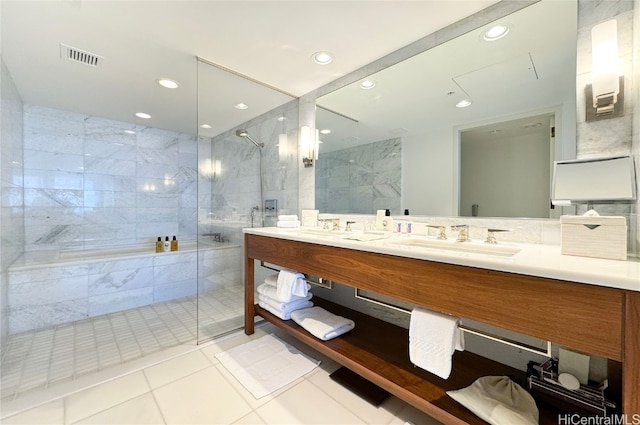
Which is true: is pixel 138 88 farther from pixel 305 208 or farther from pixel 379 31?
pixel 379 31

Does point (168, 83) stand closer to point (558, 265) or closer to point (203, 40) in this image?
point (203, 40)

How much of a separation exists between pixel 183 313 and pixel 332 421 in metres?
1.92

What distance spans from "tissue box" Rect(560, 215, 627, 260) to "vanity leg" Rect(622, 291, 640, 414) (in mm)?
331

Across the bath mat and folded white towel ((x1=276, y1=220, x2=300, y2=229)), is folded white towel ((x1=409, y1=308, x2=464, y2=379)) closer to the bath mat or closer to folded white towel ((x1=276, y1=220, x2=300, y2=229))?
the bath mat

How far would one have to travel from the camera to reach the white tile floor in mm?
1207

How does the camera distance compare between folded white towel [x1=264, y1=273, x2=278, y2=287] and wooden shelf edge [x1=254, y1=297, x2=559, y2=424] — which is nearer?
wooden shelf edge [x1=254, y1=297, x2=559, y2=424]

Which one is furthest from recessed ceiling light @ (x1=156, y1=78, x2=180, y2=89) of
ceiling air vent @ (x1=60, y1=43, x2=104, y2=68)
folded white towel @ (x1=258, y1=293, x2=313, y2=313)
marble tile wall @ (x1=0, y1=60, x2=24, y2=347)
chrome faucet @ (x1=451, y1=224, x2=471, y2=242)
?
chrome faucet @ (x1=451, y1=224, x2=471, y2=242)

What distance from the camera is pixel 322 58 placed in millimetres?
1830

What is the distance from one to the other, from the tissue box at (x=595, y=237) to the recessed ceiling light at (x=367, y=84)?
4.78ft

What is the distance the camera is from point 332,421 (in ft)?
3.92

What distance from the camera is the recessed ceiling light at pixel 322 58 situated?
178cm

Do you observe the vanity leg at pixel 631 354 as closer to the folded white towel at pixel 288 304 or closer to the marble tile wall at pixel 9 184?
the folded white towel at pixel 288 304

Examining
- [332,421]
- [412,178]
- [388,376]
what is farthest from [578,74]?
[332,421]

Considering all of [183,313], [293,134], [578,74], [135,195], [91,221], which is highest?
[293,134]
